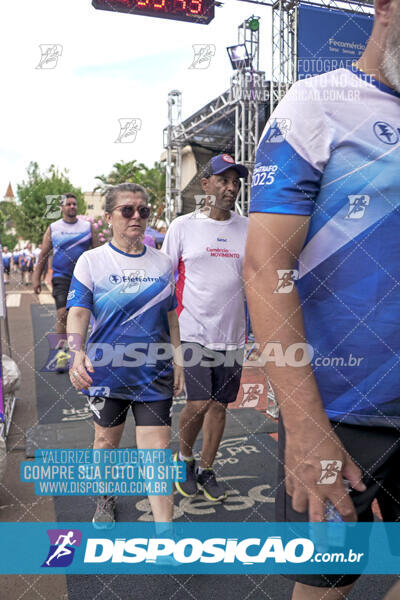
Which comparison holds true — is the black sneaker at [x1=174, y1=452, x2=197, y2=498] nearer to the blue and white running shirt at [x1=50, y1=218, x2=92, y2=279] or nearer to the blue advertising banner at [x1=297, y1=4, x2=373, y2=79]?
the blue and white running shirt at [x1=50, y1=218, x2=92, y2=279]

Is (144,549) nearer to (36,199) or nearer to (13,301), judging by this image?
(13,301)

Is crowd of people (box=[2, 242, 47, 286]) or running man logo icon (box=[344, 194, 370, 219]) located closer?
running man logo icon (box=[344, 194, 370, 219])

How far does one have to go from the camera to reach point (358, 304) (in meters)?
1.18

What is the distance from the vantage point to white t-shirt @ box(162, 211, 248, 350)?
10.9 feet

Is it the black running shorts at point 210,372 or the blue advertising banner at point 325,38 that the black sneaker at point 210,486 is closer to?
the black running shorts at point 210,372

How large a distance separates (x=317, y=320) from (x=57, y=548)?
231 cm

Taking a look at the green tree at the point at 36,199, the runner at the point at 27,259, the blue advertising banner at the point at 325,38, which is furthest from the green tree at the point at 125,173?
the blue advertising banner at the point at 325,38

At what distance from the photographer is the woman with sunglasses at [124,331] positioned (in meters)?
2.80

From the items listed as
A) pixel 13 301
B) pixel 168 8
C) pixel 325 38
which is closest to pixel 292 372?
pixel 168 8

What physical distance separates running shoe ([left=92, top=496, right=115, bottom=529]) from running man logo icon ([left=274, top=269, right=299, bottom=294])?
7.94 feet

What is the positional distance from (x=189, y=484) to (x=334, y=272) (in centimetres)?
266

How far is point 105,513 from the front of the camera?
3008 mm

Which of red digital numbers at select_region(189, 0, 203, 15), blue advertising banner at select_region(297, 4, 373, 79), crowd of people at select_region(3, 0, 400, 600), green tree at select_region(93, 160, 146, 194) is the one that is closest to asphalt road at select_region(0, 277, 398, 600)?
crowd of people at select_region(3, 0, 400, 600)

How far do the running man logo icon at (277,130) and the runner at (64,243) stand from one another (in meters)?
5.01
